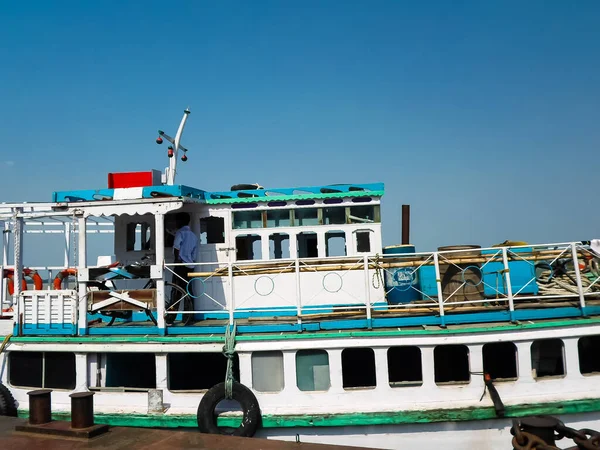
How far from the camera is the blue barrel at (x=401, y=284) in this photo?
9703 mm

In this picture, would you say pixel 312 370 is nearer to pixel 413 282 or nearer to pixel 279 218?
pixel 413 282

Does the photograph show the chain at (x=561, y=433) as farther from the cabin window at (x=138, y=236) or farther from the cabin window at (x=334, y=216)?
the cabin window at (x=138, y=236)

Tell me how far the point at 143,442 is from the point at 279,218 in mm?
6029

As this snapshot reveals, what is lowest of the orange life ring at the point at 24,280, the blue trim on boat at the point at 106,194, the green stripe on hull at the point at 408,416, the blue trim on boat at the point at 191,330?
the green stripe on hull at the point at 408,416

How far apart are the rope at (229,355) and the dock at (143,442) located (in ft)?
6.92

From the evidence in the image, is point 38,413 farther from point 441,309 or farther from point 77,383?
point 441,309

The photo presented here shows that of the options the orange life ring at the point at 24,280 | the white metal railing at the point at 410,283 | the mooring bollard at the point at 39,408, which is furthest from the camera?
the orange life ring at the point at 24,280

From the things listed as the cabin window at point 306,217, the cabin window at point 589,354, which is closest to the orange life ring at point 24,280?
the cabin window at point 306,217

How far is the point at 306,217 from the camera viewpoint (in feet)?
36.3

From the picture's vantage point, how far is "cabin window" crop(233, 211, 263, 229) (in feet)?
36.7

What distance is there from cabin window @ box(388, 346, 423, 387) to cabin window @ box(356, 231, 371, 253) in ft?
7.99

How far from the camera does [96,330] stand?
9.84 meters

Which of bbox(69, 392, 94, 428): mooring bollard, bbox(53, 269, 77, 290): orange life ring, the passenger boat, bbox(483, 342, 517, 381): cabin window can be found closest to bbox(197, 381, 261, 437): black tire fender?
the passenger boat

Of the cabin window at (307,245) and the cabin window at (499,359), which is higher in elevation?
the cabin window at (307,245)
